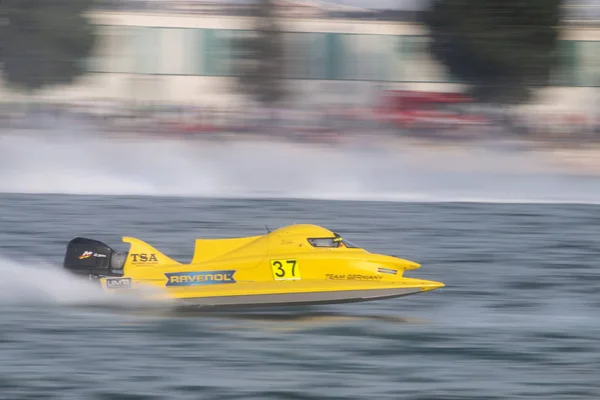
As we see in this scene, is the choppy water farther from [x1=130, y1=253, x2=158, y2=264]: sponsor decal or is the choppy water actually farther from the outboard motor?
[x1=130, y1=253, x2=158, y2=264]: sponsor decal

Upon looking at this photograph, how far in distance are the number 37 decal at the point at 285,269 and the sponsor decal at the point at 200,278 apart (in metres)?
0.34

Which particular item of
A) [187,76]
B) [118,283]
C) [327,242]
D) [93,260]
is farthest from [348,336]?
[187,76]

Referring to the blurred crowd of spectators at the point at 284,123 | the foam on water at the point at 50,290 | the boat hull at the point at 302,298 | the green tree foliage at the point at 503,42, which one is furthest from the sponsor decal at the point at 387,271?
the green tree foliage at the point at 503,42

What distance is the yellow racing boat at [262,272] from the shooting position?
27.7 ft

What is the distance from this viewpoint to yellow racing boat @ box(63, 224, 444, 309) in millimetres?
8445

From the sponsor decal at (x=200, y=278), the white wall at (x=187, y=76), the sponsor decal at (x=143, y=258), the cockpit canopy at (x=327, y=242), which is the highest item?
the white wall at (x=187, y=76)

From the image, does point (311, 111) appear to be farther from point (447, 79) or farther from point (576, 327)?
→ point (576, 327)

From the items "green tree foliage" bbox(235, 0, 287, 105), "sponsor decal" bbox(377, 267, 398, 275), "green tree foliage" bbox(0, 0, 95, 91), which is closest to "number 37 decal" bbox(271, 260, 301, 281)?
"sponsor decal" bbox(377, 267, 398, 275)

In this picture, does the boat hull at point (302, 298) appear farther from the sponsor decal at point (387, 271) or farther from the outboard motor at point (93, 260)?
the outboard motor at point (93, 260)

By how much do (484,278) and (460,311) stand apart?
1.51m

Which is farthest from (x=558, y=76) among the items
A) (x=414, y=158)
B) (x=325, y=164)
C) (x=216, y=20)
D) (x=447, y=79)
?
(x=216, y=20)

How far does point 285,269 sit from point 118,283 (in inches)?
54.6

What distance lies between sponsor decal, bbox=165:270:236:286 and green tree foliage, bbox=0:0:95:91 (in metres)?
15.3

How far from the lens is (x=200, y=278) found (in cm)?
858
